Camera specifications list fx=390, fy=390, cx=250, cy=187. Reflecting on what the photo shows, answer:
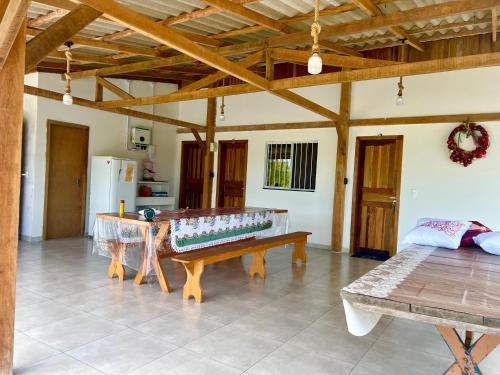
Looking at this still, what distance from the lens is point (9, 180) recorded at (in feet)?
7.32

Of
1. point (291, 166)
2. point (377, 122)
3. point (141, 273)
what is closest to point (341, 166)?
point (377, 122)

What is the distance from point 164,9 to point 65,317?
3132 mm

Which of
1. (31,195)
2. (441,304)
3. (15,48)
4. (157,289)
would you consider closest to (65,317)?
(157,289)

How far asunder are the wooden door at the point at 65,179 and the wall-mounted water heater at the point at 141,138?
97 cm

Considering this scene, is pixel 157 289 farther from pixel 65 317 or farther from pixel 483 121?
pixel 483 121

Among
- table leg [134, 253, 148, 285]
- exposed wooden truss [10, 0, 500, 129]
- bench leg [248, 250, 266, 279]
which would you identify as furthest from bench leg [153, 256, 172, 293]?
exposed wooden truss [10, 0, 500, 129]

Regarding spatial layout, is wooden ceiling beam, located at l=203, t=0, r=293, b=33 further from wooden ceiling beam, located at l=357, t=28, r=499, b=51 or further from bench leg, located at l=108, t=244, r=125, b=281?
bench leg, located at l=108, t=244, r=125, b=281

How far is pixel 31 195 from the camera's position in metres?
6.43

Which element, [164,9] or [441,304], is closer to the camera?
[441,304]

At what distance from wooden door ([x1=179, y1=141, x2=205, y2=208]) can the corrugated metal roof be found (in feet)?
11.9

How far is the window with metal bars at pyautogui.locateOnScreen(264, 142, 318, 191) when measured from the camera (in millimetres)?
7152

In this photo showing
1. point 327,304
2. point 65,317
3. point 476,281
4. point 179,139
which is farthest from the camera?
point 179,139

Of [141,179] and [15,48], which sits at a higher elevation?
[15,48]

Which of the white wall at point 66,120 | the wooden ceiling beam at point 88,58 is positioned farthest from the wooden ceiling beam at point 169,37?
the white wall at point 66,120
